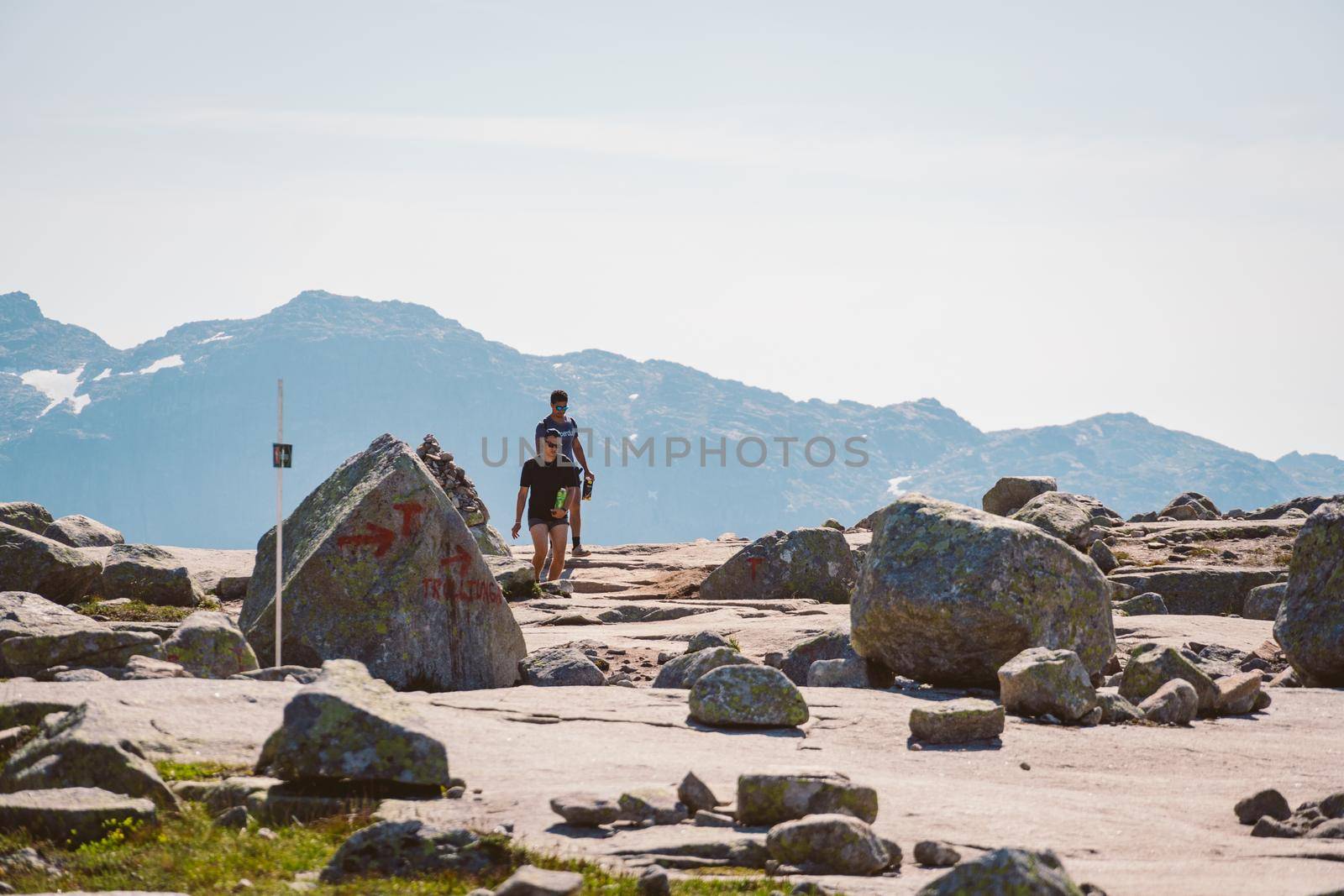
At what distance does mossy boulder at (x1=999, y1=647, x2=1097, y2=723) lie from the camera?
9742 millimetres

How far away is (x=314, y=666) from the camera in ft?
36.3

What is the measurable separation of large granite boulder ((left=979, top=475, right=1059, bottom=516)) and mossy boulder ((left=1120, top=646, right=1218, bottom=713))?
18.6 metres

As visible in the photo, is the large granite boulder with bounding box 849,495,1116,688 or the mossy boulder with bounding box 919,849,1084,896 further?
the large granite boulder with bounding box 849,495,1116,688

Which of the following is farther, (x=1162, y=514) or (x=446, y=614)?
(x=1162, y=514)

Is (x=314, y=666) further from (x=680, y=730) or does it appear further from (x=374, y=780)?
(x=374, y=780)

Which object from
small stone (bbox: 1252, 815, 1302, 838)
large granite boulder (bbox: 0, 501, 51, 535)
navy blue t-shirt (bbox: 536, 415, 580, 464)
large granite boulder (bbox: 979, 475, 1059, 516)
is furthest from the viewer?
large granite boulder (bbox: 979, 475, 1059, 516)

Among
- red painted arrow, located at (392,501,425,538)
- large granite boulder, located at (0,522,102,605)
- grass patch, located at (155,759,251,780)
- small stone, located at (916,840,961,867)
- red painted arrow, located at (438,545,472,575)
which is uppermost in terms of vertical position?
red painted arrow, located at (392,501,425,538)

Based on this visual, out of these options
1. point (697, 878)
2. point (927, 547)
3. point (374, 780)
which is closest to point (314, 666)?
point (374, 780)

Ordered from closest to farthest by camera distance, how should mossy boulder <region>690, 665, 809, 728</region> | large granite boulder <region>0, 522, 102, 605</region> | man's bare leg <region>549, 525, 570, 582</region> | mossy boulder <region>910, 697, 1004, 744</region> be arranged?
mossy boulder <region>910, 697, 1004, 744</region> → mossy boulder <region>690, 665, 809, 728</region> → large granite boulder <region>0, 522, 102, 605</region> → man's bare leg <region>549, 525, 570, 582</region>

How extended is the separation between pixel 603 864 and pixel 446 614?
5.77 meters

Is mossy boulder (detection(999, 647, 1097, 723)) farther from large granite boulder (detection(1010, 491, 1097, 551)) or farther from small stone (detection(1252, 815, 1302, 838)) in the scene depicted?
large granite boulder (detection(1010, 491, 1097, 551))

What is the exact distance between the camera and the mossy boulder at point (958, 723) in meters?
9.02

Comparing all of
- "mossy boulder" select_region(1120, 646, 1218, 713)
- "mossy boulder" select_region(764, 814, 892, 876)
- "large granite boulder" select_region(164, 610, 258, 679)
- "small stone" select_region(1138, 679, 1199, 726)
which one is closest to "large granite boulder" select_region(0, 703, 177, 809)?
"mossy boulder" select_region(764, 814, 892, 876)

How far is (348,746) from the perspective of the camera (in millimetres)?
6629
